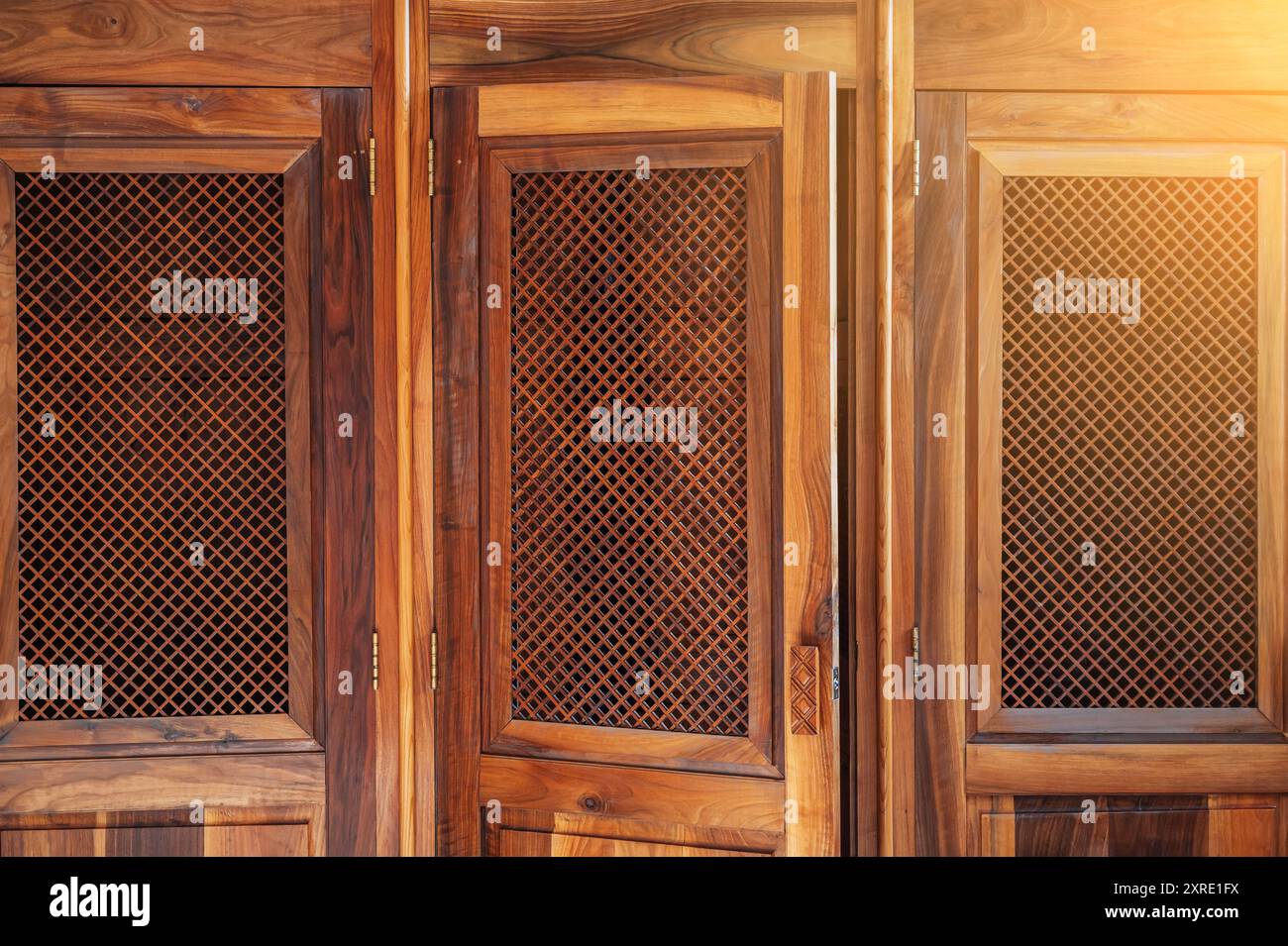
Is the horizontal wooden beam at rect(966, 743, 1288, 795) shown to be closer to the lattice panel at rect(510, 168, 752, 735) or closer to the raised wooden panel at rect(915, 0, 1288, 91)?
the lattice panel at rect(510, 168, 752, 735)

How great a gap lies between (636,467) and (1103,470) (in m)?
0.83

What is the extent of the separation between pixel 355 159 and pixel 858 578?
3.84ft

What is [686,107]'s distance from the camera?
62.1 inches

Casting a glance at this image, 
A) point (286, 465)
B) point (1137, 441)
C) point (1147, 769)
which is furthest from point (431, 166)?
point (1147, 769)

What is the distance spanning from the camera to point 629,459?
1636 mm

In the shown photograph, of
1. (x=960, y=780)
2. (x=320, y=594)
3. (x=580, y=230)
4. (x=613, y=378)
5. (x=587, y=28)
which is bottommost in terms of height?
(x=960, y=780)

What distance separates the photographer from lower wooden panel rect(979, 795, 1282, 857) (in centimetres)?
162

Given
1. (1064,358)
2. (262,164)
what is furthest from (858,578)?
(262,164)

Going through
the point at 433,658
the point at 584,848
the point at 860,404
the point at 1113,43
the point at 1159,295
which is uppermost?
the point at 1113,43

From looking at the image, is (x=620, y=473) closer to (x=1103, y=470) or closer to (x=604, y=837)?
(x=604, y=837)

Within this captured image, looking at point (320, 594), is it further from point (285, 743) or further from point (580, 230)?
point (580, 230)

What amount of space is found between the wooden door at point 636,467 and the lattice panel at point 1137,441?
1.28ft

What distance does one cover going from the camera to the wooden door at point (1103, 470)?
1623 mm

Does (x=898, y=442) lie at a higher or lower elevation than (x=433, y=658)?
higher
